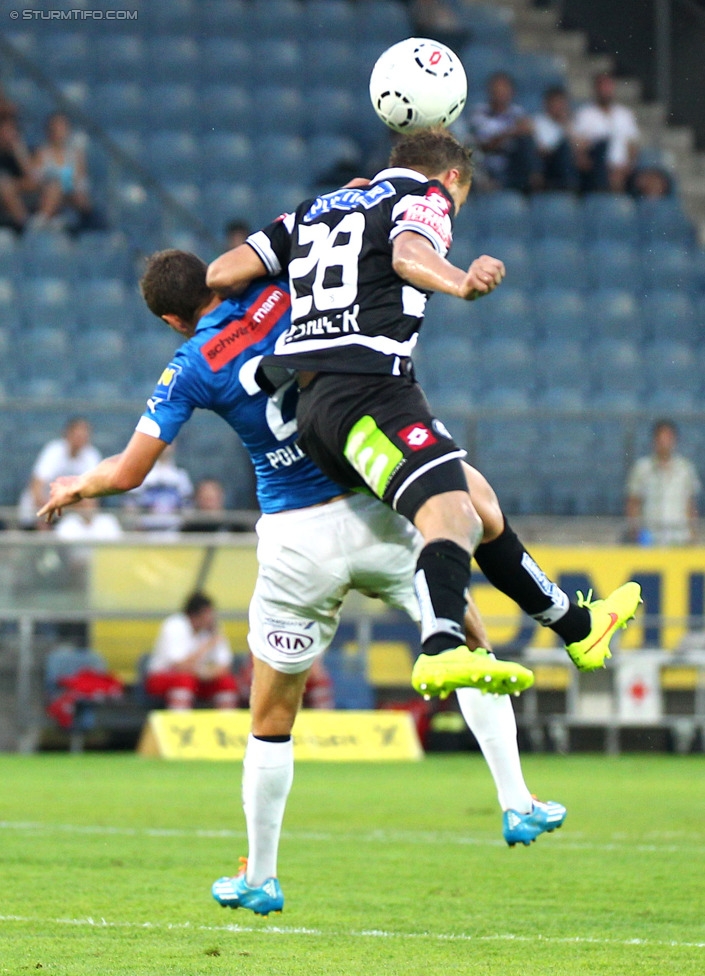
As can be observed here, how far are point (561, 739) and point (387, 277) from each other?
31.8 ft

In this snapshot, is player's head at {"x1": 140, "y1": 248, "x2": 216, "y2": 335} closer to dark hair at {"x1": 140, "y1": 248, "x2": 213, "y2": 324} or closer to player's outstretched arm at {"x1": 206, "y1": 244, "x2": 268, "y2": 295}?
dark hair at {"x1": 140, "y1": 248, "x2": 213, "y2": 324}

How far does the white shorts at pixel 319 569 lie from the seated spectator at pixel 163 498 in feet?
28.9

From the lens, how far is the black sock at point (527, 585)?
529cm

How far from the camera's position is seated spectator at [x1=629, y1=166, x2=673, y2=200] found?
19.3 metres

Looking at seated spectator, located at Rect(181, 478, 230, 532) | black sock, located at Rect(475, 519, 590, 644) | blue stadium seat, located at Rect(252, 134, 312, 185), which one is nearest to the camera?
black sock, located at Rect(475, 519, 590, 644)

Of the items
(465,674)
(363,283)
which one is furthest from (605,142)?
(465,674)

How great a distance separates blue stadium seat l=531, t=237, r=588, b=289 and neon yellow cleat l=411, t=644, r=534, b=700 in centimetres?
1465

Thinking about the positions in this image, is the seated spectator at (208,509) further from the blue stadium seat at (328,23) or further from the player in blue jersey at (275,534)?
the player in blue jersey at (275,534)

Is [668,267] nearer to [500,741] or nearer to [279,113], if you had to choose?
[279,113]

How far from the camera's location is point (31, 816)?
8742mm

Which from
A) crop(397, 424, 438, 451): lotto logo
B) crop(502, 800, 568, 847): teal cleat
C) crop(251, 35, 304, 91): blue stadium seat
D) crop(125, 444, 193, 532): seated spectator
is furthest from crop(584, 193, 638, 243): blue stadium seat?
crop(397, 424, 438, 451): lotto logo

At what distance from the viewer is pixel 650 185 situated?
19.3 metres

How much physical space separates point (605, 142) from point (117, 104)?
5.43 m

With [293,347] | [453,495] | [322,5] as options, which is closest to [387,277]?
[293,347]
